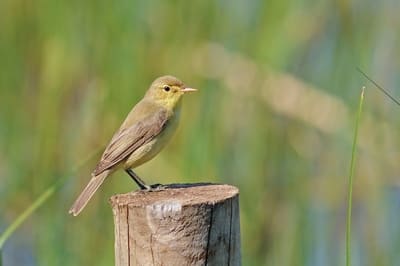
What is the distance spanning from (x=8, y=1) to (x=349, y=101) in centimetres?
226

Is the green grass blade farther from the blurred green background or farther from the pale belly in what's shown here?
the blurred green background

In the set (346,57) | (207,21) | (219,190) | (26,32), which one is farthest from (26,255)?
(219,190)

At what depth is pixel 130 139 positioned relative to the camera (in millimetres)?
5008

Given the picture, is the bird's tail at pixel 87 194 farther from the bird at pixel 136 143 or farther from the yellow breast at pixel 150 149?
the yellow breast at pixel 150 149

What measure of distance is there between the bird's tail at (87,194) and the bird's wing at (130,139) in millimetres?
45

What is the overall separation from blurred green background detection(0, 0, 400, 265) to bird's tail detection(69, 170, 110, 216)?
133 cm

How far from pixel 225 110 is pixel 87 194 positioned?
2.13m

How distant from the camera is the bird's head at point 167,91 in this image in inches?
208

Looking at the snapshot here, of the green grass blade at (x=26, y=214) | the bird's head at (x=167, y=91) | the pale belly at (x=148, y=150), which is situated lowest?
the green grass blade at (x=26, y=214)

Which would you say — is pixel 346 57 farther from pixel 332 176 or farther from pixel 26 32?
pixel 26 32

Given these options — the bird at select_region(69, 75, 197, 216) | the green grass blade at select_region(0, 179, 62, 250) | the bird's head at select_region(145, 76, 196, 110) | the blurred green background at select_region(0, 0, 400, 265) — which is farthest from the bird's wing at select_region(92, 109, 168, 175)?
the blurred green background at select_region(0, 0, 400, 265)

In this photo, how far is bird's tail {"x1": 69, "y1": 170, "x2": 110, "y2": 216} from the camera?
16.1ft

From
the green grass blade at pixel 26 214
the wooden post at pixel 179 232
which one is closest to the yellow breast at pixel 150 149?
the green grass blade at pixel 26 214

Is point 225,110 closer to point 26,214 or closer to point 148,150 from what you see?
point 148,150
